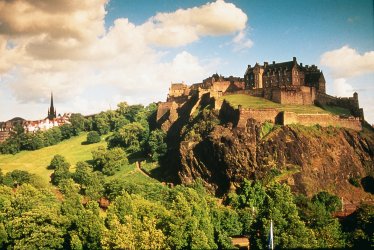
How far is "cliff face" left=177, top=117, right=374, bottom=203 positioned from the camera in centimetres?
7556

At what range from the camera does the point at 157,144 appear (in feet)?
329

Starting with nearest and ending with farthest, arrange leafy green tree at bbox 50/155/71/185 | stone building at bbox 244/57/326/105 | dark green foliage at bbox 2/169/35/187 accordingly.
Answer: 1. dark green foliage at bbox 2/169/35/187
2. stone building at bbox 244/57/326/105
3. leafy green tree at bbox 50/155/71/185

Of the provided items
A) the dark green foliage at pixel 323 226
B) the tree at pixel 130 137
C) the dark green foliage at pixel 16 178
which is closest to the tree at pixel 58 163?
the dark green foliage at pixel 16 178

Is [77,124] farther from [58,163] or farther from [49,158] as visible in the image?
[58,163]

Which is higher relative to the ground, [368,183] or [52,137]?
[52,137]

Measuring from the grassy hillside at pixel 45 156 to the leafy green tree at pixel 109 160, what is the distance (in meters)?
10.2

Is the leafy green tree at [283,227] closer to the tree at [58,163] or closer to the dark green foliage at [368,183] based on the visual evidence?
the dark green foliage at [368,183]

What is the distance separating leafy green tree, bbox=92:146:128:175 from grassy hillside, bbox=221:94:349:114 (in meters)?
27.5

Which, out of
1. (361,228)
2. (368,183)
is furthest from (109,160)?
(361,228)

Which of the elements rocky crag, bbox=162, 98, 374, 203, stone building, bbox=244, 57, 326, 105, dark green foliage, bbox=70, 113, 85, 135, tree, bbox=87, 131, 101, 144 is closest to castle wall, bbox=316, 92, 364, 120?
stone building, bbox=244, 57, 326, 105

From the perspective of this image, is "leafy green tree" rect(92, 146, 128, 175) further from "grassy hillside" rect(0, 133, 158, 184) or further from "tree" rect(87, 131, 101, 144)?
"tree" rect(87, 131, 101, 144)

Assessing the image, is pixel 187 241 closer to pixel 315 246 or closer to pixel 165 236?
pixel 165 236

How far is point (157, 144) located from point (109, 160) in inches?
454

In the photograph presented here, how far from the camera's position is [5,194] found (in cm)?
6738
